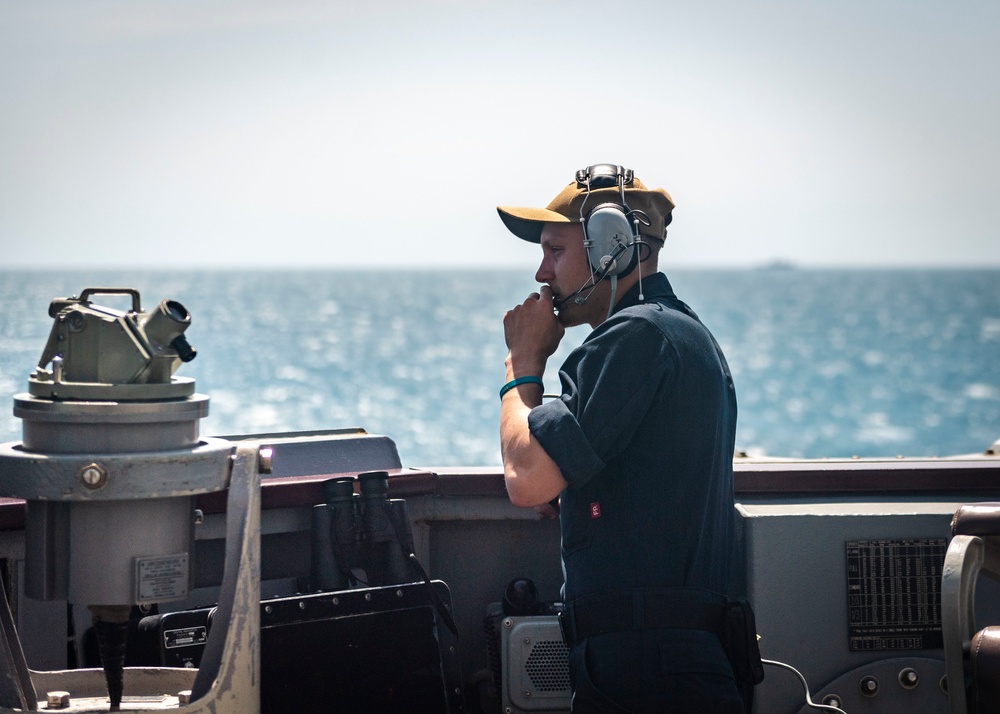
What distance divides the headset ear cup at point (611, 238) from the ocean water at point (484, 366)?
1113mm

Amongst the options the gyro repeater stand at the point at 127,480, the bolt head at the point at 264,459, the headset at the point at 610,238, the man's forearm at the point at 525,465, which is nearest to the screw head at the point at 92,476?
the gyro repeater stand at the point at 127,480

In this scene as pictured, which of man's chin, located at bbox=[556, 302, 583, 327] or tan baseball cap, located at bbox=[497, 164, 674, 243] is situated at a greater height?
tan baseball cap, located at bbox=[497, 164, 674, 243]

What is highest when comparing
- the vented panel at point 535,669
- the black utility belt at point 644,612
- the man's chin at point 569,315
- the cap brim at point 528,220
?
the cap brim at point 528,220

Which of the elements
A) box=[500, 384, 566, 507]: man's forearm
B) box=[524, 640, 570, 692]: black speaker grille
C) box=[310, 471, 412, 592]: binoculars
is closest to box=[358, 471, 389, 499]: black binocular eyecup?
box=[310, 471, 412, 592]: binoculars

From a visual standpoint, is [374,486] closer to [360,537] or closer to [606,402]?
[360,537]

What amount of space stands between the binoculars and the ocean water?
95 cm

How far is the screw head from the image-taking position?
2.32m

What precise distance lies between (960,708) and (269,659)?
1.63 m

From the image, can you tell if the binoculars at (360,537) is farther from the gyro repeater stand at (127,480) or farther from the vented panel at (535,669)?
the gyro repeater stand at (127,480)

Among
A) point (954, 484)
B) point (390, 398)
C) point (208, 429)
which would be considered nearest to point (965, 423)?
point (390, 398)

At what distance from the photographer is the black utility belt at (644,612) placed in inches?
98.1

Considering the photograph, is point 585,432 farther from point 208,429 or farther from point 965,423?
point 965,423

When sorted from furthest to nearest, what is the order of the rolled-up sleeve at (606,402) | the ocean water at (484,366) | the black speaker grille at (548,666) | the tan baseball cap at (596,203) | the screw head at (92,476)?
1. the ocean water at (484,366)
2. the black speaker grille at (548,666)
3. the tan baseball cap at (596,203)
4. the rolled-up sleeve at (606,402)
5. the screw head at (92,476)

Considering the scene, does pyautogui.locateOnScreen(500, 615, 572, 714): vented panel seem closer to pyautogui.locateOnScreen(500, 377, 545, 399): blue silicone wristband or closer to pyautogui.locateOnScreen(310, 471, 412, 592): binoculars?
pyautogui.locateOnScreen(310, 471, 412, 592): binoculars
